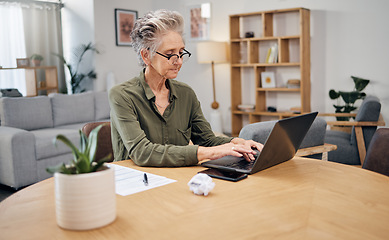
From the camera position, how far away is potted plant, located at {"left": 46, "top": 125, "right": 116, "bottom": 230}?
3.37 feet

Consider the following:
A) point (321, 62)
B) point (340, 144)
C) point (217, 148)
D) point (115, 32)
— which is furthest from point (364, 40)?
point (217, 148)

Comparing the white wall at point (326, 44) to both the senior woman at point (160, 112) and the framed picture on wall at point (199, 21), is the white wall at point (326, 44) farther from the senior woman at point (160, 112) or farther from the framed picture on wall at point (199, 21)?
the senior woman at point (160, 112)

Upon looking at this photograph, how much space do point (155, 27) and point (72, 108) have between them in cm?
372

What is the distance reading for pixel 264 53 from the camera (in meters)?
6.40

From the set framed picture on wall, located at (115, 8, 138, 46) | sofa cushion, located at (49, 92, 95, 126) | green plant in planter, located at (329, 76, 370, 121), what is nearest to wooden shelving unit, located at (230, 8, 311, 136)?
green plant in planter, located at (329, 76, 370, 121)

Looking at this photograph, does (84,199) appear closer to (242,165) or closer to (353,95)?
(242,165)

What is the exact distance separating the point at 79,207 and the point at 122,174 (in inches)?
21.4

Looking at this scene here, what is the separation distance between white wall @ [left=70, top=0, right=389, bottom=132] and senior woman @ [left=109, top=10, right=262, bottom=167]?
410cm

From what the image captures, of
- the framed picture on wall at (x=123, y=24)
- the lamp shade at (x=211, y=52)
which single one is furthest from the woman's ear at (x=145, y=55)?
the framed picture on wall at (x=123, y=24)

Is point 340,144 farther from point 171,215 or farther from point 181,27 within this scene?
point 171,215

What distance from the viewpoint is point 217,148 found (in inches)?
67.5

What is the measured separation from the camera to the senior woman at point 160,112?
67.2 inches

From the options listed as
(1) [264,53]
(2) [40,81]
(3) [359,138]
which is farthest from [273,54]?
(2) [40,81]

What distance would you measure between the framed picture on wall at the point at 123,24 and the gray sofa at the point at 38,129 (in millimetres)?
1717
